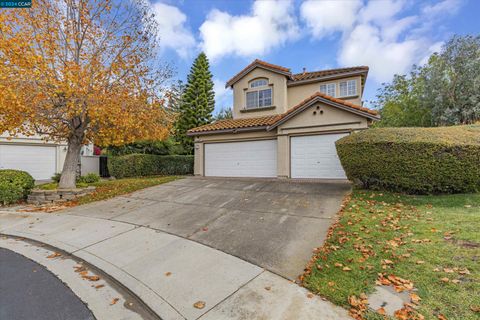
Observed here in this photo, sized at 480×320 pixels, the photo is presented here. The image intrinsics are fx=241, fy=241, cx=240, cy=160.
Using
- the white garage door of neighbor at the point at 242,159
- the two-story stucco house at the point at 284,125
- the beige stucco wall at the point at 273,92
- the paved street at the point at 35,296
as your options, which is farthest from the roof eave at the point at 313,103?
the paved street at the point at 35,296

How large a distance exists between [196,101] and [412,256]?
20.2 meters

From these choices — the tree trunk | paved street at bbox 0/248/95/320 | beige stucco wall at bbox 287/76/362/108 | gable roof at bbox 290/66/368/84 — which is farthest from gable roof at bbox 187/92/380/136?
paved street at bbox 0/248/95/320

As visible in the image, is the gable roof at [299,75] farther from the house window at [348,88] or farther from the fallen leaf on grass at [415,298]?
the fallen leaf on grass at [415,298]

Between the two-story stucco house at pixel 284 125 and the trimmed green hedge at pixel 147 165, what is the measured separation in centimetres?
429

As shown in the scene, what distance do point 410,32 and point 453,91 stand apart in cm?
891

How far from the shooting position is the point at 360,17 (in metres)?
10.6

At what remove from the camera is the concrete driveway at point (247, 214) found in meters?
4.39

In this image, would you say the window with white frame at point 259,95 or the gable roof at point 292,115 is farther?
the window with white frame at point 259,95

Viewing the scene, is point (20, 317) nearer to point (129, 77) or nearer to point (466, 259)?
point (466, 259)

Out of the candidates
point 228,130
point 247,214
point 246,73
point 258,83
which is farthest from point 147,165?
point 247,214

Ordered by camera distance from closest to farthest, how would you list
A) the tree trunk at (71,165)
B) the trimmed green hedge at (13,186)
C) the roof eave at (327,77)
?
the trimmed green hedge at (13,186), the tree trunk at (71,165), the roof eave at (327,77)

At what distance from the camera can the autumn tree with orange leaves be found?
772cm

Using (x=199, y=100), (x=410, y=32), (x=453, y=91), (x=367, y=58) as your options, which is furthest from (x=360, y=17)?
(x=199, y=100)

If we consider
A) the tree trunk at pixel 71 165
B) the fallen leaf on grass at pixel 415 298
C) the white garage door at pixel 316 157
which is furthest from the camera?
the white garage door at pixel 316 157
